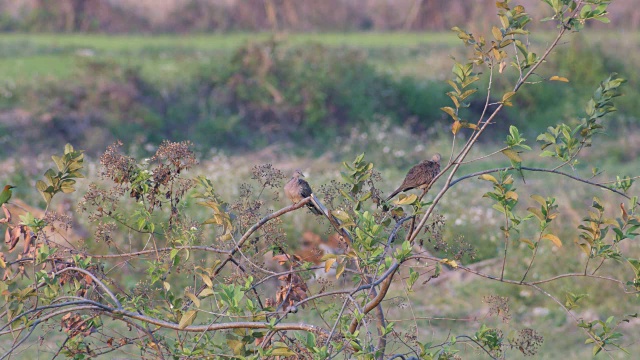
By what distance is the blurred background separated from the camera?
866 cm

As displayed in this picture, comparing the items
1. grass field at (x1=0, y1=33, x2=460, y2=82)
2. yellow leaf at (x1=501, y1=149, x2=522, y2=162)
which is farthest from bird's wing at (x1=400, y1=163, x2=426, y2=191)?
grass field at (x1=0, y1=33, x2=460, y2=82)

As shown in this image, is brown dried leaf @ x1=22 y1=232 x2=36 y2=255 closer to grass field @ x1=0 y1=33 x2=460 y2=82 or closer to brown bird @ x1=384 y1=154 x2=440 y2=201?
brown bird @ x1=384 y1=154 x2=440 y2=201

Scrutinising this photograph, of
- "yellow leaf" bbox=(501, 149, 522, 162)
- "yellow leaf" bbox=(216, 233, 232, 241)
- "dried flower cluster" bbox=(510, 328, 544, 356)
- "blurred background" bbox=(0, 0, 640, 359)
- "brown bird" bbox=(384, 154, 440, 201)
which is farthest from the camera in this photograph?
"blurred background" bbox=(0, 0, 640, 359)

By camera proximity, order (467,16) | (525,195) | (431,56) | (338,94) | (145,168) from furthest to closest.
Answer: (467,16) → (431,56) → (338,94) → (525,195) → (145,168)

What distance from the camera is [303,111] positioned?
15148mm

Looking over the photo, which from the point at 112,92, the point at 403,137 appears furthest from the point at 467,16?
Answer: the point at 112,92

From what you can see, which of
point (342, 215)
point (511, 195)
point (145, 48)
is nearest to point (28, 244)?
point (342, 215)

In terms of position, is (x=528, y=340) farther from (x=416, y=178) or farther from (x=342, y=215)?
(x=416, y=178)

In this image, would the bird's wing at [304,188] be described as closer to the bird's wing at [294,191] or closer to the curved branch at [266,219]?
the bird's wing at [294,191]

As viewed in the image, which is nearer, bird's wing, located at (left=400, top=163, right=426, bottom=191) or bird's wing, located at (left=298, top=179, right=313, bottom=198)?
bird's wing, located at (left=298, top=179, right=313, bottom=198)

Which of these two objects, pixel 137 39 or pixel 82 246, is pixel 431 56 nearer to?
pixel 137 39

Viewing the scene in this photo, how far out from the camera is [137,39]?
70.2ft

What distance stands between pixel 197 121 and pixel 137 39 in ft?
23.9

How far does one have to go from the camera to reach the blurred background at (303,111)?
28.4 ft
